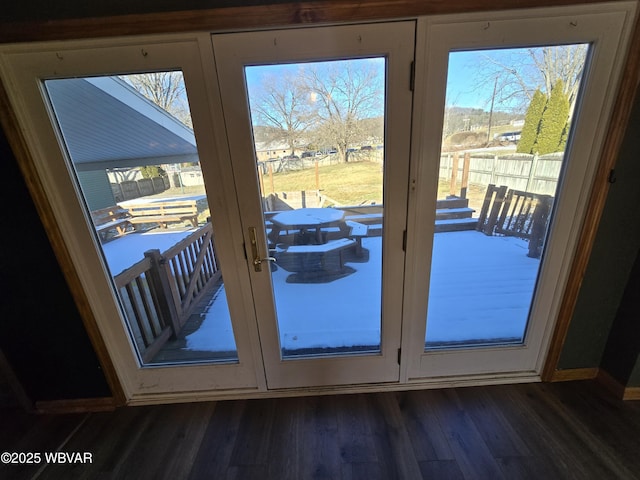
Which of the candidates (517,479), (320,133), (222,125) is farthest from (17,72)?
(517,479)

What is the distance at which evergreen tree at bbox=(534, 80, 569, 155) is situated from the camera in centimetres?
126

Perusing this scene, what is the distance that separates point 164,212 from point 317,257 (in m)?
0.91

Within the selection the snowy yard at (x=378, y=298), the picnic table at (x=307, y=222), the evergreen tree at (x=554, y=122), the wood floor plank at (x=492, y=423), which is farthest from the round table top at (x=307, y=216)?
the wood floor plank at (x=492, y=423)

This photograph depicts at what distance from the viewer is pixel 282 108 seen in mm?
1263

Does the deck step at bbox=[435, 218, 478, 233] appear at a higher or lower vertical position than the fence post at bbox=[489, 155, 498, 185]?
lower

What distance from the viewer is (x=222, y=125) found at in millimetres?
1216

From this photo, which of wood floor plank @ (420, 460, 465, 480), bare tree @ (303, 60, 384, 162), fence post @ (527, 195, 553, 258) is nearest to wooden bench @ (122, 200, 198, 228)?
bare tree @ (303, 60, 384, 162)

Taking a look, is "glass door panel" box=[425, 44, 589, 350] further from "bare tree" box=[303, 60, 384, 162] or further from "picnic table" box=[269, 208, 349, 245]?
"picnic table" box=[269, 208, 349, 245]

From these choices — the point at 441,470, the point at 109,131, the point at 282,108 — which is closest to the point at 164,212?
the point at 109,131

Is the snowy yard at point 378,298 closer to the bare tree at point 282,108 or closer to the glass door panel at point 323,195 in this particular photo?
the glass door panel at point 323,195

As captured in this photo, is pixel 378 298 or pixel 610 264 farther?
pixel 378 298

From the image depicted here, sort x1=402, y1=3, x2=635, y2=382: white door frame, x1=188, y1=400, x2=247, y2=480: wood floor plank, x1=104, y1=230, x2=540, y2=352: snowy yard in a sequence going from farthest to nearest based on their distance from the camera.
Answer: x1=104, y1=230, x2=540, y2=352: snowy yard < x1=188, y1=400, x2=247, y2=480: wood floor plank < x1=402, y1=3, x2=635, y2=382: white door frame

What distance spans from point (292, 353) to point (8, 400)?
1.86m

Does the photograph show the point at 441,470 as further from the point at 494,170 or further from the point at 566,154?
the point at 566,154
